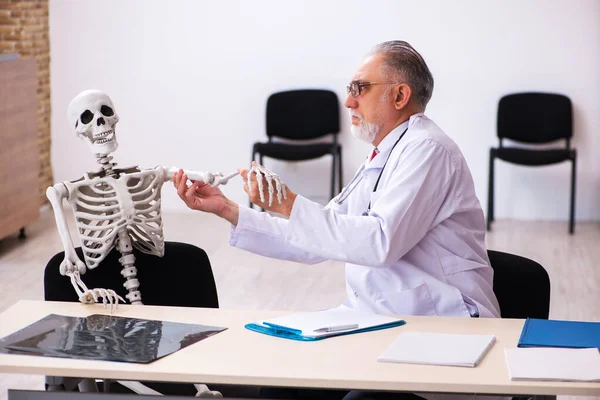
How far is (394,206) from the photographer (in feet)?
7.02

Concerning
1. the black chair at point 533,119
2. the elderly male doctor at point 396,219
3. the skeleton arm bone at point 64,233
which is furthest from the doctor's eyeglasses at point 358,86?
the black chair at point 533,119

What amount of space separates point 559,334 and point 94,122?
4.30 feet

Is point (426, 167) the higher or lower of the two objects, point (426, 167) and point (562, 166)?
the higher

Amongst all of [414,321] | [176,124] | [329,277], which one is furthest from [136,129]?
[414,321]

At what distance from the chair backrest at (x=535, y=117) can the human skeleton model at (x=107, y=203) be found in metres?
3.94

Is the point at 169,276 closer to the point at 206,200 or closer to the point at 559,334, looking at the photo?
the point at 206,200

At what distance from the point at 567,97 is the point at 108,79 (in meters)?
3.16

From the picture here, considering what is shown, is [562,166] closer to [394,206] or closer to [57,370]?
[394,206]

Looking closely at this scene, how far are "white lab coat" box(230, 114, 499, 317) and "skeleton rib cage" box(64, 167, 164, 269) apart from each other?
28 cm

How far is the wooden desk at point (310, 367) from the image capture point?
64.7 inches

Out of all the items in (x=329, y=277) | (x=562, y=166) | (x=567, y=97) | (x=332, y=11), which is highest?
(x=332, y=11)

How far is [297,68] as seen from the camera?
6.36m

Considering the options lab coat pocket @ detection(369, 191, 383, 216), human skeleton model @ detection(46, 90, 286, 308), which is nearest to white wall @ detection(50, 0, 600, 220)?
human skeleton model @ detection(46, 90, 286, 308)

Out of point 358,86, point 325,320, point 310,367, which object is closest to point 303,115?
point 358,86
